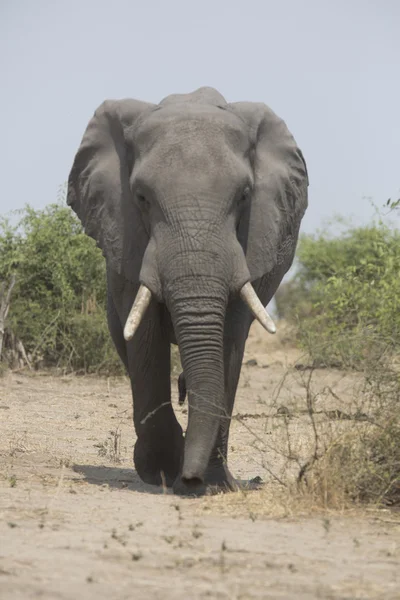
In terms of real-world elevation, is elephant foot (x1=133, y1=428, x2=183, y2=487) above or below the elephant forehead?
below

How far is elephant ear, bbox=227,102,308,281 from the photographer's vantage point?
762 centimetres

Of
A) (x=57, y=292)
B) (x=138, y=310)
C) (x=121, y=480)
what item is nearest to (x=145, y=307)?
(x=138, y=310)

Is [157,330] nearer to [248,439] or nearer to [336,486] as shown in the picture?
[336,486]

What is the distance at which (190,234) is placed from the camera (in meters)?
6.90

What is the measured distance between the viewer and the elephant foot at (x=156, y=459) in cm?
803

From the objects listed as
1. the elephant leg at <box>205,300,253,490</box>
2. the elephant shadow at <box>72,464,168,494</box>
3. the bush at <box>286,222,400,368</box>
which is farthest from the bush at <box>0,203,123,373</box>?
the elephant leg at <box>205,300,253,490</box>

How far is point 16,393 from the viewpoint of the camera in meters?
13.2

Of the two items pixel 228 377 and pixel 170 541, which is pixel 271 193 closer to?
pixel 228 377

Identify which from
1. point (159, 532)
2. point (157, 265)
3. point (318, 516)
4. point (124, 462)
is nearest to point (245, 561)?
point (159, 532)

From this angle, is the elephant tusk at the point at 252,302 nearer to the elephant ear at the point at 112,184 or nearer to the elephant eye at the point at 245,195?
the elephant eye at the point at 245,195

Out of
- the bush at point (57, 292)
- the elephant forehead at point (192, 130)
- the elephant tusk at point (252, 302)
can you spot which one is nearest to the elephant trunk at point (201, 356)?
the elephant tusk at point (252, 302)

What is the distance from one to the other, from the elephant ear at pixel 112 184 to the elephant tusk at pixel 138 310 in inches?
18.8

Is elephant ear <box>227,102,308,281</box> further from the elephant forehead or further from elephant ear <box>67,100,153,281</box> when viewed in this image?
elephant ear <box>67,100,153,281</box>

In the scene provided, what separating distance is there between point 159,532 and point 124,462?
13.0ft
